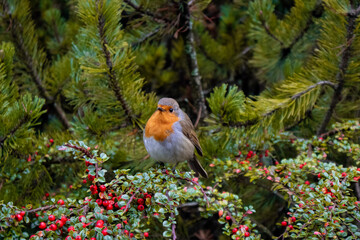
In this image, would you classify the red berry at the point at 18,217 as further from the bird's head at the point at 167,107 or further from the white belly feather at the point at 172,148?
the bird's head at the point at 167,107

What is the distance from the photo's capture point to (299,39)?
3.00 meters

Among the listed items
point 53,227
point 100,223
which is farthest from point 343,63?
point 53,227

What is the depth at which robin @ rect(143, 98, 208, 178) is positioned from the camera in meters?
2.32

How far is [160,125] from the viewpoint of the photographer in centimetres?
239

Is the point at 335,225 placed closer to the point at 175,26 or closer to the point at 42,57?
the point at 175,26

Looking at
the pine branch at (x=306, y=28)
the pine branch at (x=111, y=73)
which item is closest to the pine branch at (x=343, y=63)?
the pine branch at (x=306, y=28)

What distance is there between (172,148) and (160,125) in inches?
6.3

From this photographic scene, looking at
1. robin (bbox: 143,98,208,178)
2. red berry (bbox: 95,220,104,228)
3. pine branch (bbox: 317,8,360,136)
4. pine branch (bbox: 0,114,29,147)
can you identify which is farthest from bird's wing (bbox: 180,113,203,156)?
red berry (bbox: 95,220,104,228)

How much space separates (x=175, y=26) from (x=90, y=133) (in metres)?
0.94

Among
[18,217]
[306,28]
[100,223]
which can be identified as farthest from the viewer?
[306,28]

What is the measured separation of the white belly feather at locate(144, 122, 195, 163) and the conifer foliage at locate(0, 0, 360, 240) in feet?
0.37

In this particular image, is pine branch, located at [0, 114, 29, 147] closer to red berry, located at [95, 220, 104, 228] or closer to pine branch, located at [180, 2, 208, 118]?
red berry, located at [95, 220, 104, 228]

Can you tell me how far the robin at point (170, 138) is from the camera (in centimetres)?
232

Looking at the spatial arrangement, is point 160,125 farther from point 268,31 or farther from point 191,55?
point 268,31
